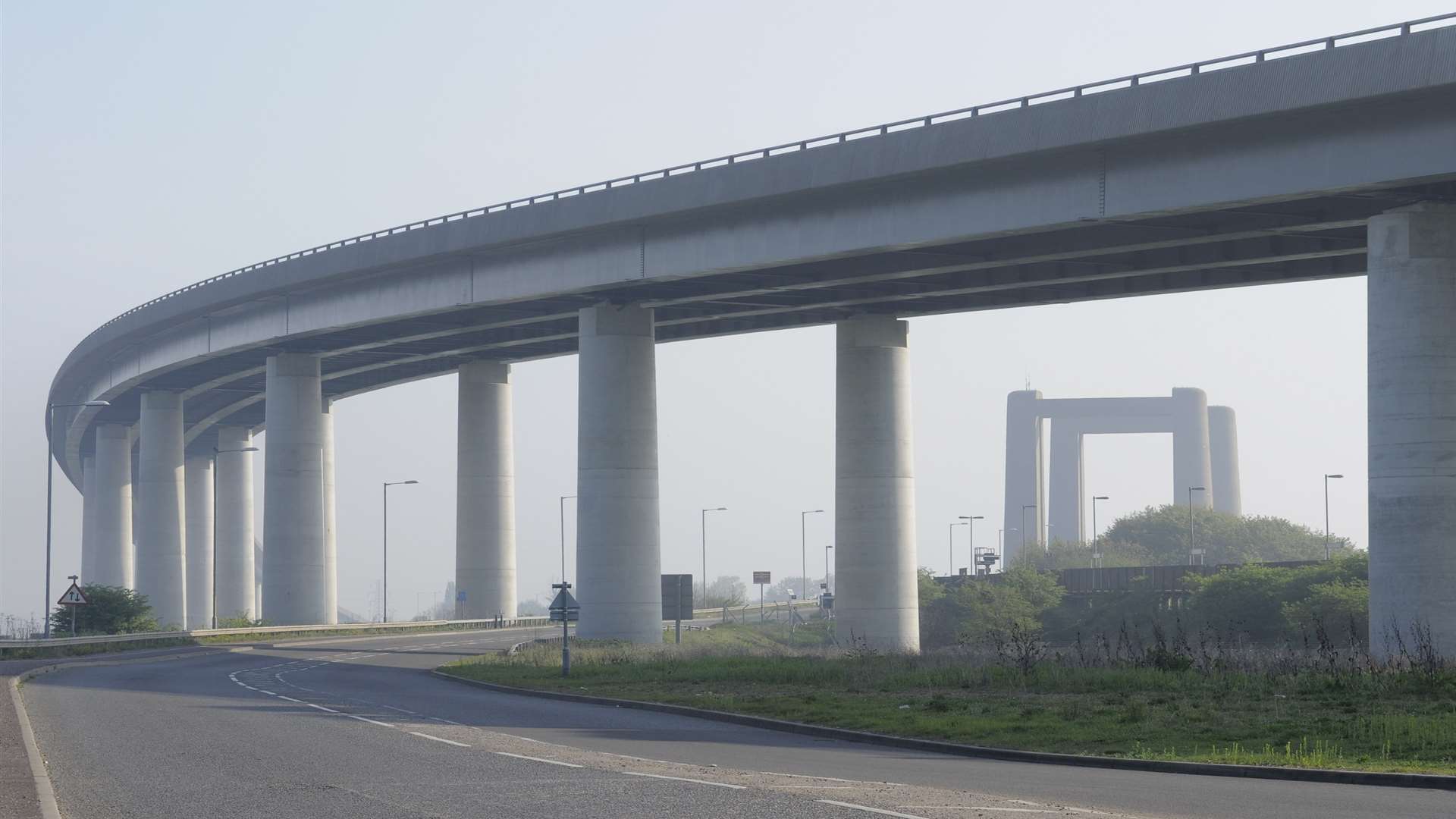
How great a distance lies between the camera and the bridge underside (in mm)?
46094

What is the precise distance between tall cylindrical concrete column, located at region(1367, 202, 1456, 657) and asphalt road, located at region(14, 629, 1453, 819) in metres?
19.8

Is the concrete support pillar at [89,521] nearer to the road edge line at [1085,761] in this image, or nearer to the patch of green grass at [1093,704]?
the patch of green grass at [1093,704]

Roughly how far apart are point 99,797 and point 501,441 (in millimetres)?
63942

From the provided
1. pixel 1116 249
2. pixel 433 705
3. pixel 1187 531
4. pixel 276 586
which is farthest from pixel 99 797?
pixel 1187 531

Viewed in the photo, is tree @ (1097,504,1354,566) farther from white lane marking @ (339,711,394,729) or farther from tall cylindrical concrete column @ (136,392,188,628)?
white lane marking @ (339,711,394,729)

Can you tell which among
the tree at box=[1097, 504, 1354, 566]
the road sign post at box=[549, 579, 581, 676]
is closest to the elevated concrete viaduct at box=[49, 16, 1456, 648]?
the road sign post at box=[549, 579, 581, 676]

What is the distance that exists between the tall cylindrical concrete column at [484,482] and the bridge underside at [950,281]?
1561 millimetres

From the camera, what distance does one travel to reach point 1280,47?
131 ft

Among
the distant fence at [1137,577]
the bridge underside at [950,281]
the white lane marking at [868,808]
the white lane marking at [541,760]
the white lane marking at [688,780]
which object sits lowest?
the distant fence at [1137,577]

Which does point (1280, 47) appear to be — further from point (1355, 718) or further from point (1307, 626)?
point (1307, 626)

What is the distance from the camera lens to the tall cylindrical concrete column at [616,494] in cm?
5938

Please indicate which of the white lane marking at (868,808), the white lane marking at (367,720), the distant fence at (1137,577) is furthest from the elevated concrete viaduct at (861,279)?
the distant fence at (1137,577)

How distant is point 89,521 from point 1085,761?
11335 centimetres

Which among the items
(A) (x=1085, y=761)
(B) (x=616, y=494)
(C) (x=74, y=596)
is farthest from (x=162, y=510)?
(A) (x=1085, y=761)
